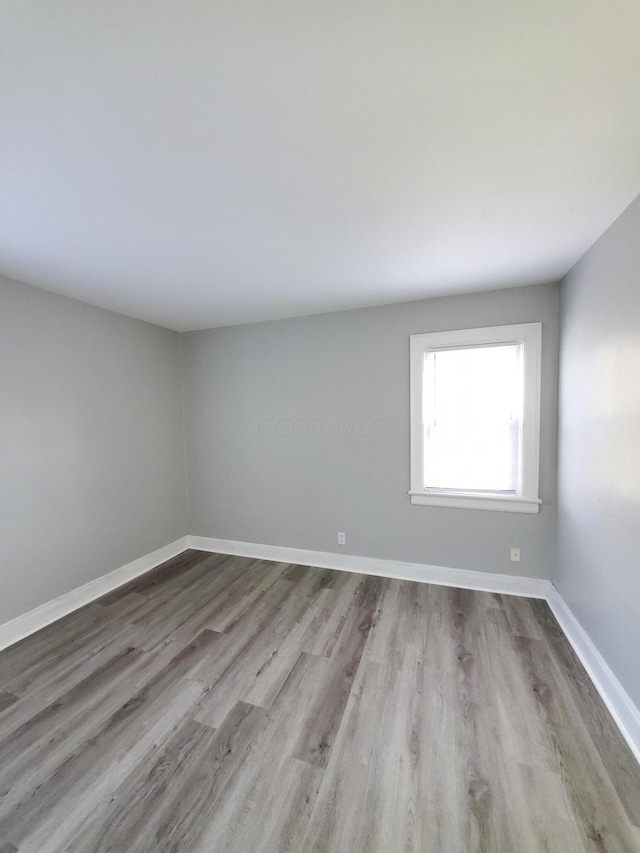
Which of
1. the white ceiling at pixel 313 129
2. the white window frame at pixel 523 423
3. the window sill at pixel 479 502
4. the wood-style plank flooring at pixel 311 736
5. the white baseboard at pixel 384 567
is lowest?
the wood-style plank flooring at pixel 311 736

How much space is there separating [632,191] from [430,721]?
2567 mm

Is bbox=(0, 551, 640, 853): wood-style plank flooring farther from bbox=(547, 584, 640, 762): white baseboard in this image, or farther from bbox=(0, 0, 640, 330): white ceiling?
bbox=(0, 0, 640, 330): white ceiling

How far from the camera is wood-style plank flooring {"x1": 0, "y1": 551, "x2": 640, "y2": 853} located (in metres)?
1.14

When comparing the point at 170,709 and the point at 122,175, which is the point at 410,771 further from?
the point at 122,175

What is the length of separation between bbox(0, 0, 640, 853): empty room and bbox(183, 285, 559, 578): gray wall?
29 mm

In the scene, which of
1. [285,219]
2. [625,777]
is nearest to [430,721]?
[625,777]

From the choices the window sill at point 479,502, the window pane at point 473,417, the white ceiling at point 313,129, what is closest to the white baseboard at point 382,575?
the window sill at point 479,502

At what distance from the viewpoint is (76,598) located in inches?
98.5

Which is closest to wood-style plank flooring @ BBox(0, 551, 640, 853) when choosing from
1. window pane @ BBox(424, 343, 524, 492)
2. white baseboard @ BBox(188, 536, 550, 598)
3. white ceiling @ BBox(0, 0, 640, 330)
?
white baseboard @ BBox(188, 536, 550, 598)

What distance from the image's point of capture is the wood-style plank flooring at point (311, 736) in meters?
1.14

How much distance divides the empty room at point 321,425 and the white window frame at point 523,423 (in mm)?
24

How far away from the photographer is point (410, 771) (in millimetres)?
1322

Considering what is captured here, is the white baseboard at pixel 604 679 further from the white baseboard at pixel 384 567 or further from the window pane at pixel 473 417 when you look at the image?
the window pane at pixel 473 417

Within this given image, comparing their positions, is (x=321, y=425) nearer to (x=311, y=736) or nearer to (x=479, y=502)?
(x=479, y=502)
